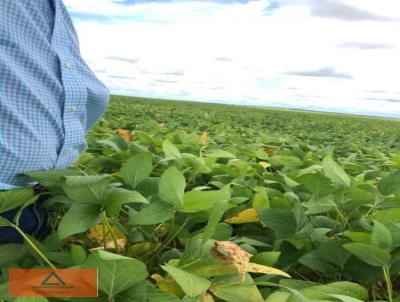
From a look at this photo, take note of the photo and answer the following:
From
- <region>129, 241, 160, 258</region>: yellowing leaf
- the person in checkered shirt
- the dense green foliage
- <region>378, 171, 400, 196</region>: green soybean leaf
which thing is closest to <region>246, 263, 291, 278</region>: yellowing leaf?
the dense green foliage

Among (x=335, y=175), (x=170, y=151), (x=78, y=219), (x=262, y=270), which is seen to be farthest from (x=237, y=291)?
(x=170, y=151)

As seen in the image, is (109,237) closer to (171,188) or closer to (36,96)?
(171,188)

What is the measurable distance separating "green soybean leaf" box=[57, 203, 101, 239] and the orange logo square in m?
0.07

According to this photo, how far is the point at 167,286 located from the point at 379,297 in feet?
1.35

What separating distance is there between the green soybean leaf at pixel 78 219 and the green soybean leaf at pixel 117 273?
0.15 meters

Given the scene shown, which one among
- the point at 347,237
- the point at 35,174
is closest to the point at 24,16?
the point at 35,174

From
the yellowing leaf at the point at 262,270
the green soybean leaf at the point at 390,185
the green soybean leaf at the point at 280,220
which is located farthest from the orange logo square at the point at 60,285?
the green soybean leaf at the point at 390,185

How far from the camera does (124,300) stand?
69 centimetres

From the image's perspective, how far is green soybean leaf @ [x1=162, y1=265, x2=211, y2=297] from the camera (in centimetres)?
66

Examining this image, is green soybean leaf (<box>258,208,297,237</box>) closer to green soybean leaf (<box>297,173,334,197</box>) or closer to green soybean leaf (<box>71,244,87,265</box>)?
green soybean leaf (<box>297,173,334,197</box>)

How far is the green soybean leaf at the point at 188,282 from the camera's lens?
66 centimetres

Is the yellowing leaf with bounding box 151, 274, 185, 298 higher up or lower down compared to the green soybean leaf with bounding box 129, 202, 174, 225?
lower down

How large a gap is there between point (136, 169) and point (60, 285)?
31 cm

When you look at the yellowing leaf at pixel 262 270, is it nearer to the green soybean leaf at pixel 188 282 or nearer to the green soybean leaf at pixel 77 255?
the green soybean leaf at pixel 188 282
